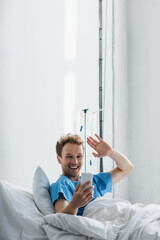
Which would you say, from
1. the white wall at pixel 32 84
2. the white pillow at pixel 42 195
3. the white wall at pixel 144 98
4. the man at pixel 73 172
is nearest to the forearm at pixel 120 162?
the man at pixel 73 172

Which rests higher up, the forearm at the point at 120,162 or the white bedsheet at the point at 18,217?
the forearm at the point at 120,162

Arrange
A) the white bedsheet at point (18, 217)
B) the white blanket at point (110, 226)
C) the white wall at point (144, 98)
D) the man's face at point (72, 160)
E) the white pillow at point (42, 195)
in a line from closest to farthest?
the white blanket at point (110, 226) → the white bedsheet at point (18, 217) → the white pillow at point (42, 195) → the man's face at point (72, 160) → the white wall at point (144, 98)

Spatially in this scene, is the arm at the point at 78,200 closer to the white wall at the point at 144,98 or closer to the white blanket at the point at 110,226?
the white blanket at the point at 110,226

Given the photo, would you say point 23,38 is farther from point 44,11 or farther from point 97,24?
point 97,24

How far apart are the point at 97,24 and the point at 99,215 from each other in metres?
1.92

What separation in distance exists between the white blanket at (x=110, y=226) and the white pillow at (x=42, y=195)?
0.47ft

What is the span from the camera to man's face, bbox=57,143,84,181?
1.86 meters

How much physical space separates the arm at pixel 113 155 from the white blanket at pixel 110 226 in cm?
44

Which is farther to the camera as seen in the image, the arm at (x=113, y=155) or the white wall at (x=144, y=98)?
the white wall at (x=144, y=98)

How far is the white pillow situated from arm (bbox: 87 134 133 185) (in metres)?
0.36

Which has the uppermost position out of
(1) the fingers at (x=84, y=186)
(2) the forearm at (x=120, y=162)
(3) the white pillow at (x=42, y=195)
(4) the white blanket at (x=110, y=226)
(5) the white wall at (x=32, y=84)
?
(5) the white wall at (x=32, y=84)

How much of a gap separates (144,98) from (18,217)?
1.95 m

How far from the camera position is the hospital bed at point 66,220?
1.37m

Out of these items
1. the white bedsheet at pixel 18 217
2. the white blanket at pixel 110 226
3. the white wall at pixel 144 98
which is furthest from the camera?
the white wall at pixel 144 98
